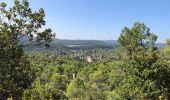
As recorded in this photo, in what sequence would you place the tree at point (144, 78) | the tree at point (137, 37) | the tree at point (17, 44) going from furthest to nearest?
the tree at point (137, 37) → the tree at point (144, 78) → the tree at point (17, 44)

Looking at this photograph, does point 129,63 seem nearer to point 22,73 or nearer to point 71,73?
point 22,73

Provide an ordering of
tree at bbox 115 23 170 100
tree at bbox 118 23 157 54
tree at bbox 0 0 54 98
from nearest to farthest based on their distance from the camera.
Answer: tree at bbox 0 0 54 98 → tree at bbox 115 23 170 100 → tree at bbox 118 23 157 54

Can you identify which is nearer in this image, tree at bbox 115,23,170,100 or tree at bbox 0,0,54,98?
tree at bbox 0,0,54,98

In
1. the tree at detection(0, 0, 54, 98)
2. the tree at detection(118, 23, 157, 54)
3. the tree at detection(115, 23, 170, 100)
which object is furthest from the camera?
the tree at detection(118, 23, 157, 54)

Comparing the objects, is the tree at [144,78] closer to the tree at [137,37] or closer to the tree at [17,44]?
the tree at [17,44]

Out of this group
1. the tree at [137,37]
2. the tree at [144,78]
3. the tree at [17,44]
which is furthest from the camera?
the tree at [137,37]

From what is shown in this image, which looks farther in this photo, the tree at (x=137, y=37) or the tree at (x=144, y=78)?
the tree at (x=137, y=37)

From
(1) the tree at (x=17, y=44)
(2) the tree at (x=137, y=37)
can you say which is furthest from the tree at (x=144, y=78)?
(2) the tree at (x=137, y=37)

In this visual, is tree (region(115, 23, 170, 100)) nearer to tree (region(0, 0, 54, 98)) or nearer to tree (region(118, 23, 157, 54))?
tree (region(0, 0, 54, 98))

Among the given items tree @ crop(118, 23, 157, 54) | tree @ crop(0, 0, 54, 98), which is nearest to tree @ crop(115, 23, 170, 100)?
tree @ crop(0, 0, 54, 98)

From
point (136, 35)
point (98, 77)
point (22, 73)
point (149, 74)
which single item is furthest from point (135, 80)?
point (98, 77)

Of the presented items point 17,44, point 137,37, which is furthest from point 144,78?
point 137,37
